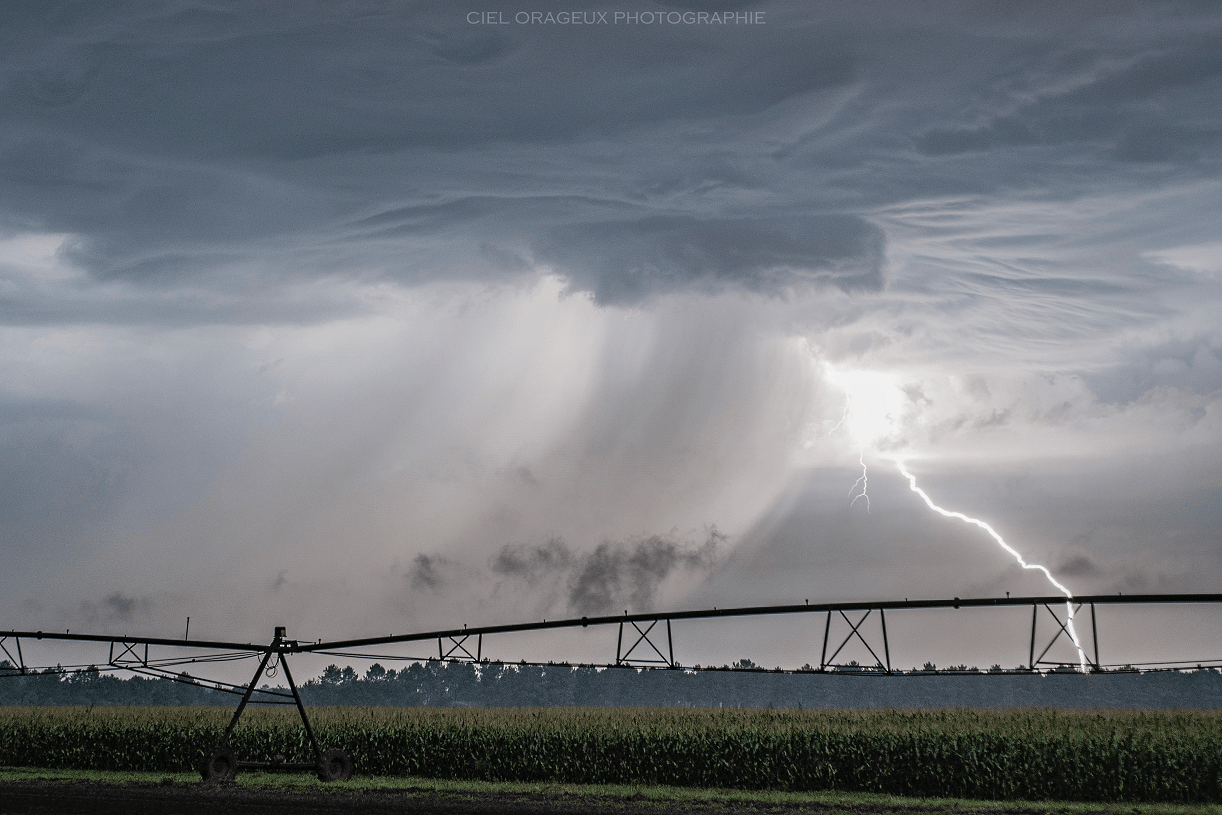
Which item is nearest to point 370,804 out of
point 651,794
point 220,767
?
point 220,767

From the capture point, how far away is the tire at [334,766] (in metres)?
31.8

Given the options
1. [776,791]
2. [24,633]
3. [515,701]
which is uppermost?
[24,633]

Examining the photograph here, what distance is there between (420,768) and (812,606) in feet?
51.9

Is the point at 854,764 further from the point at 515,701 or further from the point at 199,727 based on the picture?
the point at 515,701

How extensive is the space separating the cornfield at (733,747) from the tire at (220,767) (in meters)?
4.80

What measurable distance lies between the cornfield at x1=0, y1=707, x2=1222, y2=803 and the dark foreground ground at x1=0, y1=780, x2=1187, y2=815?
2.48 meters

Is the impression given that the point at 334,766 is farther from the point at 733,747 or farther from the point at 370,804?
the point at 733,747

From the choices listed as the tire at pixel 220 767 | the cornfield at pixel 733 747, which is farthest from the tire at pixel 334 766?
the cornfield at pixel 733 747

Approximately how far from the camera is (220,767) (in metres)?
31.4

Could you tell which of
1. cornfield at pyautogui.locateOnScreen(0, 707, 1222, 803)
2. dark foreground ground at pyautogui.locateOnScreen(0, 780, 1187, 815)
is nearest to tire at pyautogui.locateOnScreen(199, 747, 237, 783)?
dark foreground ground at pyautogui.locateOnScreen(0, 780, 1187, 815)

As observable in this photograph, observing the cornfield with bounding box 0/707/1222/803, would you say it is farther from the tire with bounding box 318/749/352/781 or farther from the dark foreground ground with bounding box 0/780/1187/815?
the tire with bounding box 318/749/352/781

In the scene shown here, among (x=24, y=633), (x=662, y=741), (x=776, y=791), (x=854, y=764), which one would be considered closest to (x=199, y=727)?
(x=24, y=633)

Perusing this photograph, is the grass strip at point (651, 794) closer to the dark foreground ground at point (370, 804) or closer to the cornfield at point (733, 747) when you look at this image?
the dark foreground ground at point (370, 804)

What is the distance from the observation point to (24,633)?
115ft
